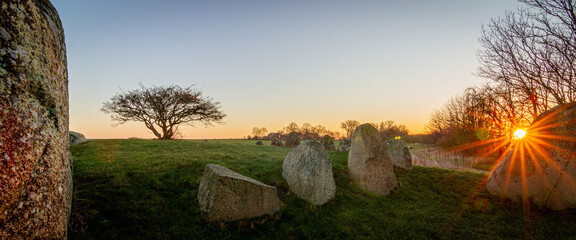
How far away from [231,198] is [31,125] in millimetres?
4173

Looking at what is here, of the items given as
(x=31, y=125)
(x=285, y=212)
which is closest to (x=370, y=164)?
(x=285, y=212)

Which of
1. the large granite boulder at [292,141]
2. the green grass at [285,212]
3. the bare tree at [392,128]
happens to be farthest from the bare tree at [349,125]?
the green grass at [285,212]

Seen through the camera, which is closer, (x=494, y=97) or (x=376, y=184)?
(x=376, y=184)

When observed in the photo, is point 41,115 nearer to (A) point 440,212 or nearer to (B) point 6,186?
(B) point 6,186

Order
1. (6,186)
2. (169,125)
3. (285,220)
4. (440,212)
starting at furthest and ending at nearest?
(169,125) < (440,212) < (285,220) < (6,186)

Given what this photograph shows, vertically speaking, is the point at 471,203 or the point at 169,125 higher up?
the point at 169,125

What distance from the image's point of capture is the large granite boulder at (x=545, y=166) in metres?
7.87

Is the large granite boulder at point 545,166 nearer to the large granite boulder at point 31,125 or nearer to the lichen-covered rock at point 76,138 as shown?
the large granite boulder at point 31,125

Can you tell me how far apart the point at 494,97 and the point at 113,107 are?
39.5m

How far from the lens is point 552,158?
8.36 meters

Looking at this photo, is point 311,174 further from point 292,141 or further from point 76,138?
point 76,138

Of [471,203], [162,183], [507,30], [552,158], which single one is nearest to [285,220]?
[162,183]

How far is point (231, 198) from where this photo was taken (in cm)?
608

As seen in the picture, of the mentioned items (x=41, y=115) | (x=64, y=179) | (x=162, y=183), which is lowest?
(x=162, y=183)
